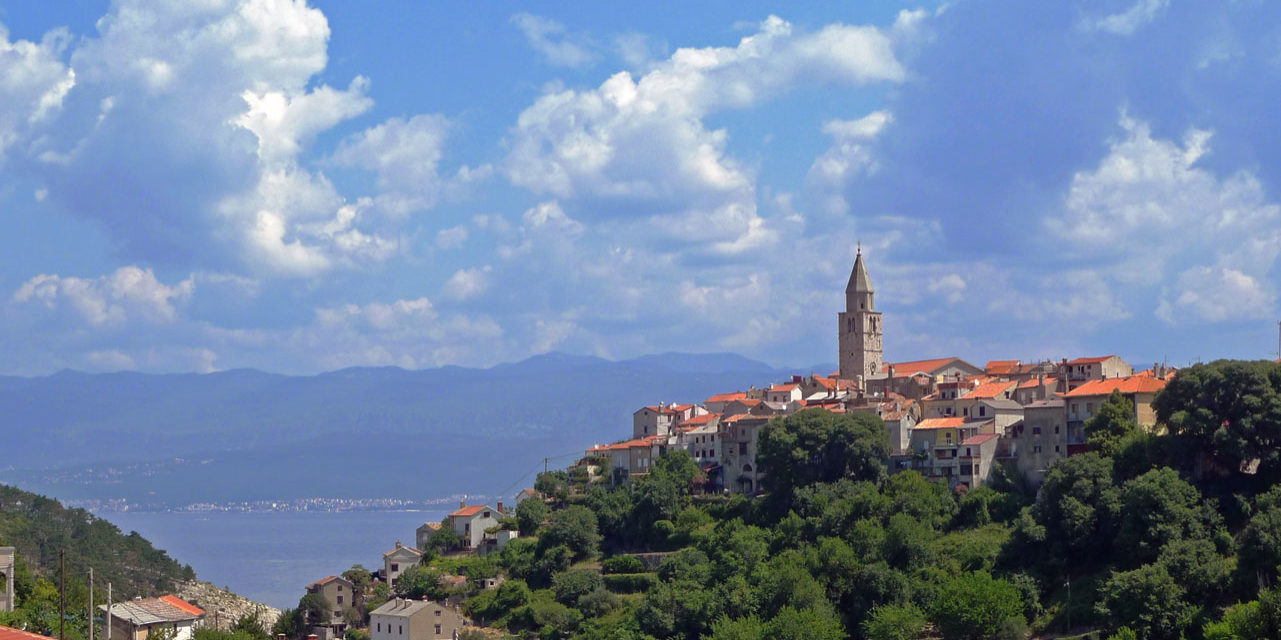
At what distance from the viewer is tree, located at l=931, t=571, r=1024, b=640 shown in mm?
46375

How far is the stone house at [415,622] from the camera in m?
56.9

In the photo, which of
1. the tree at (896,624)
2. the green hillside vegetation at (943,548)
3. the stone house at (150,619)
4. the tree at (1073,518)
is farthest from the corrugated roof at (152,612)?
the tree at (1073,518)

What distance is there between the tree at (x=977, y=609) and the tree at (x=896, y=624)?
2.39 feet

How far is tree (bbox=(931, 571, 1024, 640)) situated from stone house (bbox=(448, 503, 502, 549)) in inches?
1013

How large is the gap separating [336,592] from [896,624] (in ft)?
85.1

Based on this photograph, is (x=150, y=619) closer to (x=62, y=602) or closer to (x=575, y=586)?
(x=575, y=586)

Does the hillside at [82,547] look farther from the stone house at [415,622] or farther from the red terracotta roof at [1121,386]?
the red terracotta roof at [1121,386]

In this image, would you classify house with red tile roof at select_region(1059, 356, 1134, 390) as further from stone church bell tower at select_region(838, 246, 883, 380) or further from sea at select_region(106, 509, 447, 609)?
sea at select_region(106, 509, 447, 609)

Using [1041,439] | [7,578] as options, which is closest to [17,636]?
[7,578]

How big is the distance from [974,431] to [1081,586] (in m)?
10.6

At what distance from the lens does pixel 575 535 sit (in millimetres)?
61688

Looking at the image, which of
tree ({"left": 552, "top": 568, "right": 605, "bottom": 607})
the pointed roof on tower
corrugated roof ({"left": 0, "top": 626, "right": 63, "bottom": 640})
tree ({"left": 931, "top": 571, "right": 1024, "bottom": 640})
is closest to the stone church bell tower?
the pointed roof on tower

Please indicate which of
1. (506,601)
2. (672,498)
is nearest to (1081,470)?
(672,498)

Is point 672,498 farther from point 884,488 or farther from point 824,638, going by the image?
point 824,638
